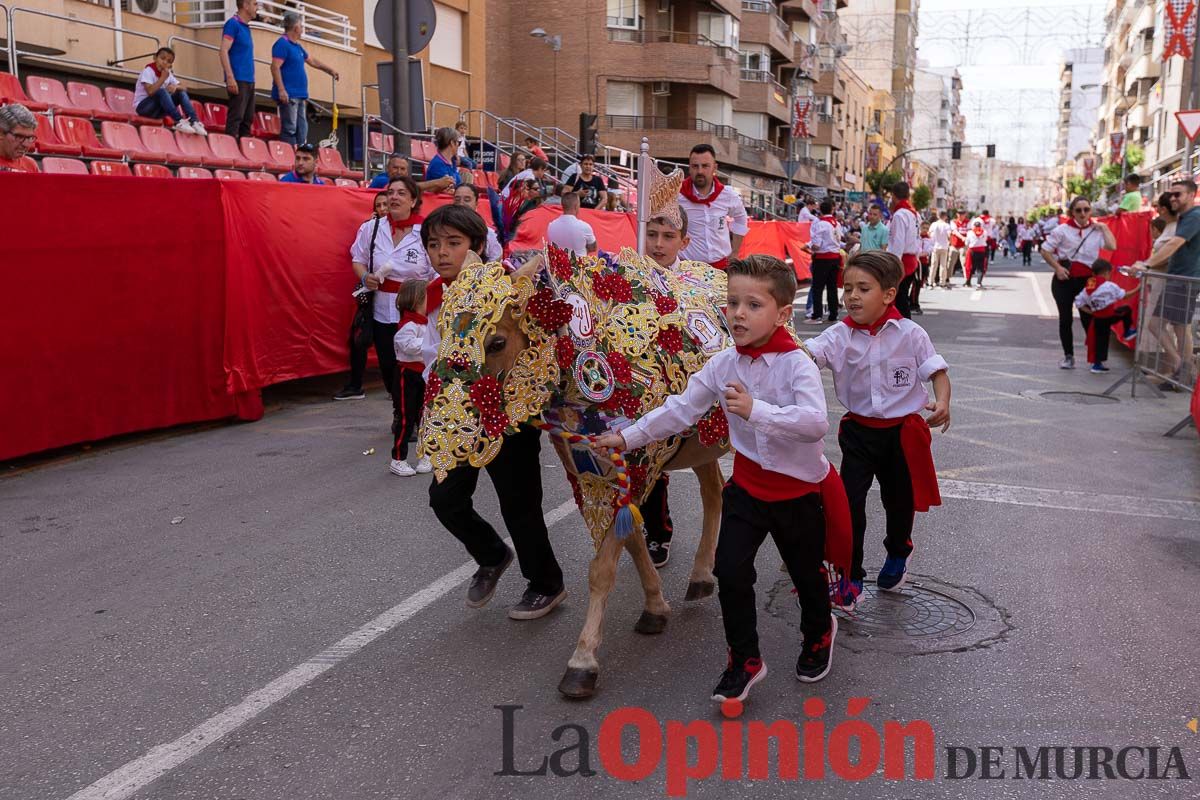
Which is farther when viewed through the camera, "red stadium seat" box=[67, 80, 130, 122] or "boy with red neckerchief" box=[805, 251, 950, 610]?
"red stadium seat" box=[67, 80, 130, 122]

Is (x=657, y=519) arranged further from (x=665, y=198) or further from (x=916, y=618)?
(x=665, y=198)

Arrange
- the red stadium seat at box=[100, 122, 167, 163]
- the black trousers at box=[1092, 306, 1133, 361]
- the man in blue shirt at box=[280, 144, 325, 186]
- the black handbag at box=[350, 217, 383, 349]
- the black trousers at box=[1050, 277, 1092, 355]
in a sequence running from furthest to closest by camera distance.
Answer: the red stadium seat at box=[100, 122, 167, 163], the black trousers at box=[1050, 277, 1092, 355], the black trousers at box=[1092, 306, 1133, 361], the man in blue shirt at box=[280, 144, 325, 186], the black handbag at box=[350, 217, 383, 349]

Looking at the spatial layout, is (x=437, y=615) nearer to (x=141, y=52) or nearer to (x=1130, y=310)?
(x=1130, y=310)

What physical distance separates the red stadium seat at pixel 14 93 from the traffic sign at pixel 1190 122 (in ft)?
50.6

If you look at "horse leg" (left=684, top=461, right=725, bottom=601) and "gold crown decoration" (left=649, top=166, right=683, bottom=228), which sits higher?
"gold crown decoration" (left=649, top=166, right=683, bottom=228)

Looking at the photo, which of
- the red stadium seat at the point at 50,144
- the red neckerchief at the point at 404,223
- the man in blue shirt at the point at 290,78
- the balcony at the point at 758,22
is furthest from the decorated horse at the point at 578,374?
Result: the balcony at the point at 758,22

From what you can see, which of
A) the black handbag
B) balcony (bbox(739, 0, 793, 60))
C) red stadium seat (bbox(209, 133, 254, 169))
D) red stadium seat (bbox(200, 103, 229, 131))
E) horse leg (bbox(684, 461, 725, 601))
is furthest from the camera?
balcony (bbox(739, 0, 793, 60))

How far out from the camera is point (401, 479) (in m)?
7.25

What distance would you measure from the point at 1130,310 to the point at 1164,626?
918 centimetres

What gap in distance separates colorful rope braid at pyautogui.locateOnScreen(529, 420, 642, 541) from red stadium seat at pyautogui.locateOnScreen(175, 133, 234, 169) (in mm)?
11741

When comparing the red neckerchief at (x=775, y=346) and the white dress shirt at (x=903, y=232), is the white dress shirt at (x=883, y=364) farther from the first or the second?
the white dress shirt at (x=903, y=232)

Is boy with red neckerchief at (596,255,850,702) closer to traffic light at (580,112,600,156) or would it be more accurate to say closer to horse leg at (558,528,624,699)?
horse leg at (558,528,624,699)

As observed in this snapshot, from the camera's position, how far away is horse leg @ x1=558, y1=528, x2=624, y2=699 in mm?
3945

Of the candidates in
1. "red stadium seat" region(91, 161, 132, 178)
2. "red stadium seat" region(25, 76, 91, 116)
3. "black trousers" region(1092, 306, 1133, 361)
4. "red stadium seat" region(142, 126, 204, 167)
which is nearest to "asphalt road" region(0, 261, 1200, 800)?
"black trousers" region(1092, 306, 1133, 361)
